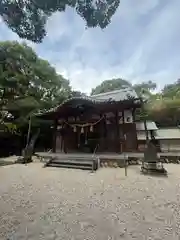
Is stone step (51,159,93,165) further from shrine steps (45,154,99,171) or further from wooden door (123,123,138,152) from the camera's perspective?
wooden door (123,123,138,152)

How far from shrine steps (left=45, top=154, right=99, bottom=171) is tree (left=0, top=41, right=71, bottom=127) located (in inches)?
305

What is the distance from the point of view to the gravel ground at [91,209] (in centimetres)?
294

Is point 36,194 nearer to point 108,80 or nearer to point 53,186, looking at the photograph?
point 53,186

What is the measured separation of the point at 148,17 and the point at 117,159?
6.31 m

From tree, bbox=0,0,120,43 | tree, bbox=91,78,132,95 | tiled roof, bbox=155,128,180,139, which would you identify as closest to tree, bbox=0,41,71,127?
tiled roof, bbox=155,128,180,139

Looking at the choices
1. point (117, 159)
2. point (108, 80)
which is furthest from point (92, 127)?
point (108, 80)

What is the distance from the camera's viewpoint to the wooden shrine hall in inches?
441

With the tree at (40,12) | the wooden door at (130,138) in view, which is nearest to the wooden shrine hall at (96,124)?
the wooden door at (130,138)

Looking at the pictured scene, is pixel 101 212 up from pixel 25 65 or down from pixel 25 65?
down

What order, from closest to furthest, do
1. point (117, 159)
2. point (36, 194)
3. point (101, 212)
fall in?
point (101, 212)
point (36, 194)
point (117, 159)

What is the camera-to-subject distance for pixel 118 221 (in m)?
3.33

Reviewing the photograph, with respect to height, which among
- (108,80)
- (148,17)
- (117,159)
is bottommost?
(117,159)

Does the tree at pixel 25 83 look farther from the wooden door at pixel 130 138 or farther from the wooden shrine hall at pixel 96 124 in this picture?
the wooden door at pixel 130 138

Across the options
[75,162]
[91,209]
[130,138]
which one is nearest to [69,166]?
[75,162]
